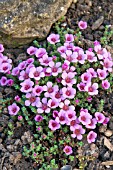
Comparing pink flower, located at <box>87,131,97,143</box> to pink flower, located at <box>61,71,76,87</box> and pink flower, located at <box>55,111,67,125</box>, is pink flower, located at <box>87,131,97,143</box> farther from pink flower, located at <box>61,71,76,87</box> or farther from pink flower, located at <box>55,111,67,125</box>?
pink flower, located at <box>61,71,76,87</box>

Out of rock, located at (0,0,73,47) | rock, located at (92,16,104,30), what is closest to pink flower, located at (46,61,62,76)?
rock, located at (0,0,73,47)

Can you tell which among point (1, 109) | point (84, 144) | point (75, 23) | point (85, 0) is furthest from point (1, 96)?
point (85, 0)

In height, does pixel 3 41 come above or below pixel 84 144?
above

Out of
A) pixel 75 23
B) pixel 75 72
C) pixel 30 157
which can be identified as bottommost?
pixel 30 157

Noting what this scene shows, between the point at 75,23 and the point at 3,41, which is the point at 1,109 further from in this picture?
the point at 75,23

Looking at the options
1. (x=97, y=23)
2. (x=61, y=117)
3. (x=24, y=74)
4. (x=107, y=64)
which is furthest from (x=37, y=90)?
(x=97, y=23)

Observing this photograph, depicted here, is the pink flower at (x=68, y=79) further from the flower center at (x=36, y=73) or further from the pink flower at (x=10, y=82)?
the pink flower at (x=10, y=82)

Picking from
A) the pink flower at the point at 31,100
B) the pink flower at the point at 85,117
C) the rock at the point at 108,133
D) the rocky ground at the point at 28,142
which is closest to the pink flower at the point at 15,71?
the rocky ground at the point at 28,142
